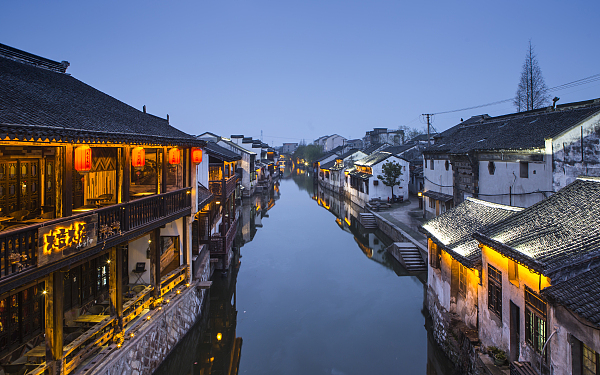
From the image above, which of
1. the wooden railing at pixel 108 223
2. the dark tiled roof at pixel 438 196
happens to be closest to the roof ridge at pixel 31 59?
the wooden railing at pixel 108 223

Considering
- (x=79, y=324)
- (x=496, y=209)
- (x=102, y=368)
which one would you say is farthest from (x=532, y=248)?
(x=79, y=324)

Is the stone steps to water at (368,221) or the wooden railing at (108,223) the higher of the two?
the wooden railing at (108,223)

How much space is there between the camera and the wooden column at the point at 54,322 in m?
6.95

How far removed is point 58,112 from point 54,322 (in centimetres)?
443

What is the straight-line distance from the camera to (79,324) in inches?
366

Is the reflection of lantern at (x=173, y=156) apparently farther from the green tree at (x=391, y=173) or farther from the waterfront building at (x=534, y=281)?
the green tree at (x=391, y=173)

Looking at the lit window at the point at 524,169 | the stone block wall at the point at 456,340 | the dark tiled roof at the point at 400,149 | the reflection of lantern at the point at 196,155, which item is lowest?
the stone block wall at the point at 456,340

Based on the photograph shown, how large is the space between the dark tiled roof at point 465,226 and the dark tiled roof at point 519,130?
637 centimetres

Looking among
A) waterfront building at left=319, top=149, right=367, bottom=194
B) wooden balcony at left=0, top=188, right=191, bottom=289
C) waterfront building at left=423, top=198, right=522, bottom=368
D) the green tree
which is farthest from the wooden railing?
waterfront building at left=319, top=149, right=367, bottom=194

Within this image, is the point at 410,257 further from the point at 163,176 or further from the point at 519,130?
the point at 163,176

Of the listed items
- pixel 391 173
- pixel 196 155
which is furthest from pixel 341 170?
pixel 196 155

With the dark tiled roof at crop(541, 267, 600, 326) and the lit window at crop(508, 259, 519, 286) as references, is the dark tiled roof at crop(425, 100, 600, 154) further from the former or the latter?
the dark tiled roof at crop(541, 267, 600, 326)

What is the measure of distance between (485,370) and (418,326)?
19.4 feet

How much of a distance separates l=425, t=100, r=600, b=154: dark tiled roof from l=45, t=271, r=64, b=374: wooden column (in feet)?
60.4
